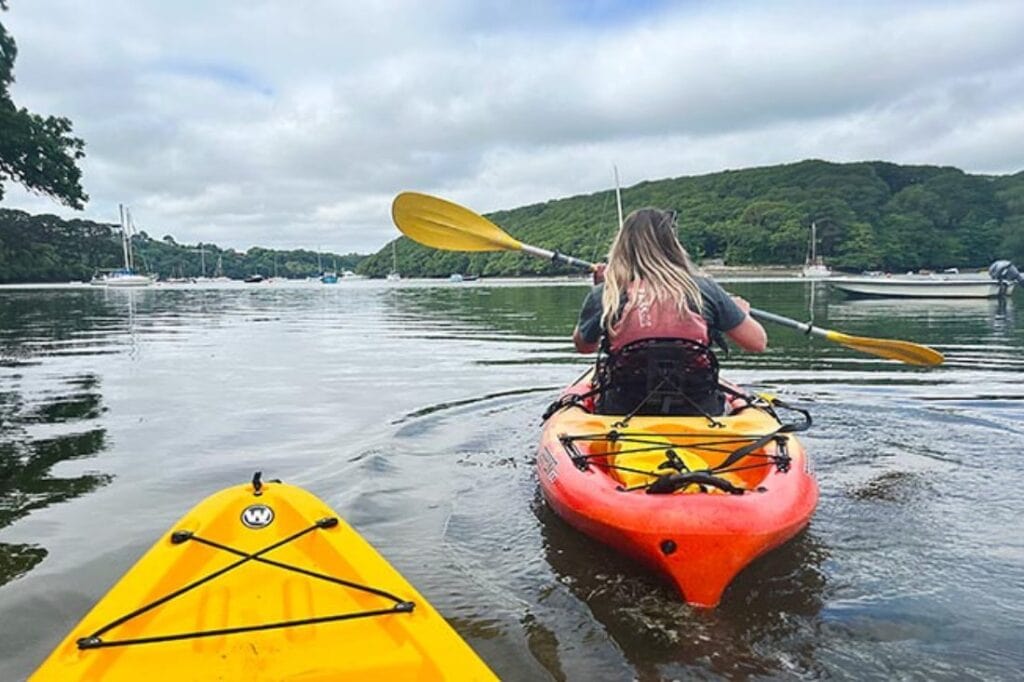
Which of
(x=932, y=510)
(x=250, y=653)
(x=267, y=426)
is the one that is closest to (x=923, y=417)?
(x=932, y=510)

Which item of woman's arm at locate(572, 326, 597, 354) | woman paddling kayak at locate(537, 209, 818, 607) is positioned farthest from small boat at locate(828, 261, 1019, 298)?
woman paddling kayak at locate(537, 209, 818, 607)

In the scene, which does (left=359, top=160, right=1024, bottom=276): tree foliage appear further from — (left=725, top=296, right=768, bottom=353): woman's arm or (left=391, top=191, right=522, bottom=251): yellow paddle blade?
(left=725, top=296, right=768, bottom=353): woman's arm

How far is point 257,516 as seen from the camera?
3.37 metres

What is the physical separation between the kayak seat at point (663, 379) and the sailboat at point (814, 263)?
8442 cm

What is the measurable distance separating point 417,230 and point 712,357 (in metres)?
5.18

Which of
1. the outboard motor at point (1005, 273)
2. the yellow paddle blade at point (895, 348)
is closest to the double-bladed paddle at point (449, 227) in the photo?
the yellow paddle blade at point (895, 348)

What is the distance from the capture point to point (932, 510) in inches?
196

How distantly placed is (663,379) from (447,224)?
4742 mm

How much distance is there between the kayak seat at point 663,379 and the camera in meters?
4.75

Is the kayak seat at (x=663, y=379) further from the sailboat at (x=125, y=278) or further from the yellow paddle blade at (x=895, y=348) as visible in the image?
the sailboat at (x=125, y=278)

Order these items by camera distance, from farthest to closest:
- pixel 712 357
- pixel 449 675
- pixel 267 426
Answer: pixel 267 426 < pixel 712 357 < pixel 449 675

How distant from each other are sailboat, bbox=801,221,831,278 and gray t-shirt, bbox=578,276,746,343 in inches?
3318

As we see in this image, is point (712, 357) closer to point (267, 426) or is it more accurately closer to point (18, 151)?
point (267, 426)

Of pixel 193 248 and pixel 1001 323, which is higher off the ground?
pixel 193 248
